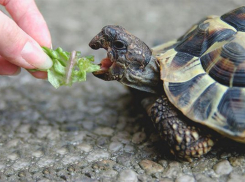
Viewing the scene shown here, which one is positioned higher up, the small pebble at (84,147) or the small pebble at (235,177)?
the small pebble at (84,147)

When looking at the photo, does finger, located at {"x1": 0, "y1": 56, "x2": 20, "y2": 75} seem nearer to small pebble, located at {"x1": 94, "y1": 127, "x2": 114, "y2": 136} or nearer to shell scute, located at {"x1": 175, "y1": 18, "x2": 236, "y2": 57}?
small pebble, located at {"x1": 94, "y1": 127, "x2": 114, "y2": 136}

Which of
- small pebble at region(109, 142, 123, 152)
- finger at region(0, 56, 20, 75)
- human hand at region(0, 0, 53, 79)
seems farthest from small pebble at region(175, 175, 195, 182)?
finger at region(0, 56, 20, 75)

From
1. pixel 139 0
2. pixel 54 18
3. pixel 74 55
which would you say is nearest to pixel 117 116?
pixel 74 55

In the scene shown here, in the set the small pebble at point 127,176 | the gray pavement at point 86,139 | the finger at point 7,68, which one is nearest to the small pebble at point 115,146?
the gray pavement at point 86,139

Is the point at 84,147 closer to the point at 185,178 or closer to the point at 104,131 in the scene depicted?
the point at 104,131

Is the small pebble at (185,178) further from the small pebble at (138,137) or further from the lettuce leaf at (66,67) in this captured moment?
the lettuce leaf at (66,67)

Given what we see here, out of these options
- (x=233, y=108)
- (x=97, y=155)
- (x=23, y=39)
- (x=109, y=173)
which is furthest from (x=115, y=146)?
(x=23, y=39)
